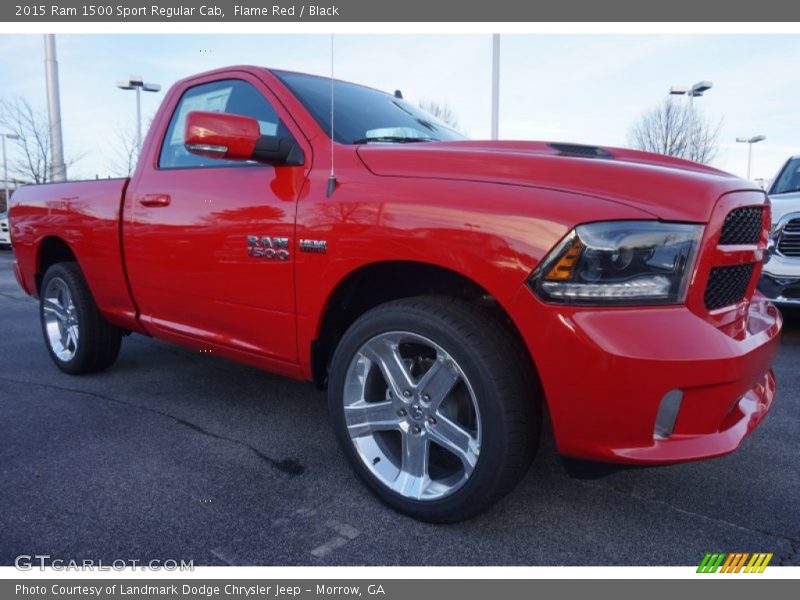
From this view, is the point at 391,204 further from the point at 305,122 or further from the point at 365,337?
the point at 305,122

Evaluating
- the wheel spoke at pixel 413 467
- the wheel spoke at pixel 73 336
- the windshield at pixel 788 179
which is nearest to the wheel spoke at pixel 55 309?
the wheel spoke at pixel 73 336

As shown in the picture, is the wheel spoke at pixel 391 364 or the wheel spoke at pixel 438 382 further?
the wheel spoke at pixel 391 364

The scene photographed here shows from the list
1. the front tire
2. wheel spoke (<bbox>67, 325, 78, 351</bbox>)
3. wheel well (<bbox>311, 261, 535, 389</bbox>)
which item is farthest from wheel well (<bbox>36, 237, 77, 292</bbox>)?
the front tire

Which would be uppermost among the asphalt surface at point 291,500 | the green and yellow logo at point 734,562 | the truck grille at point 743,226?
the truck grille at point 743,226

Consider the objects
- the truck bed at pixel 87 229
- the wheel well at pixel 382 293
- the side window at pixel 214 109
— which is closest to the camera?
the wheel well at pixel 382 293

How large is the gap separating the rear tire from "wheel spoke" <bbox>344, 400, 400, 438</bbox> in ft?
8.03

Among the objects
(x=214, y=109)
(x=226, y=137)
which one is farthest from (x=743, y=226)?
(x=214, y=109)

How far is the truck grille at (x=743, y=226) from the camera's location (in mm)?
2094

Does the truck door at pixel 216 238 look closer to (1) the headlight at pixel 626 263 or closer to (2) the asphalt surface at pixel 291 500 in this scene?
(2) the asphalt surface at pixel 291 500

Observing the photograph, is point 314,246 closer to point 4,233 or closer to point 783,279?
point 783,279

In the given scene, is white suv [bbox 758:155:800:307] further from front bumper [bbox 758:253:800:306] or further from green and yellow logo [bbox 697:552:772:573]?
green and yellow logo [bbox 697:552:772:573]

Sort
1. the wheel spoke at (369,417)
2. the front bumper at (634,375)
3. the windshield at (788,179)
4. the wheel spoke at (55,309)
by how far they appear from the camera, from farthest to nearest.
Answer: the windshield at (788,179) < the wheel spoke at (55,309) < the wheel spoke at (369,417) < the front bumper at (634,375)

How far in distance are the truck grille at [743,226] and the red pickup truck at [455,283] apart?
12 mm

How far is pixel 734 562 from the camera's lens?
83.3 inches
